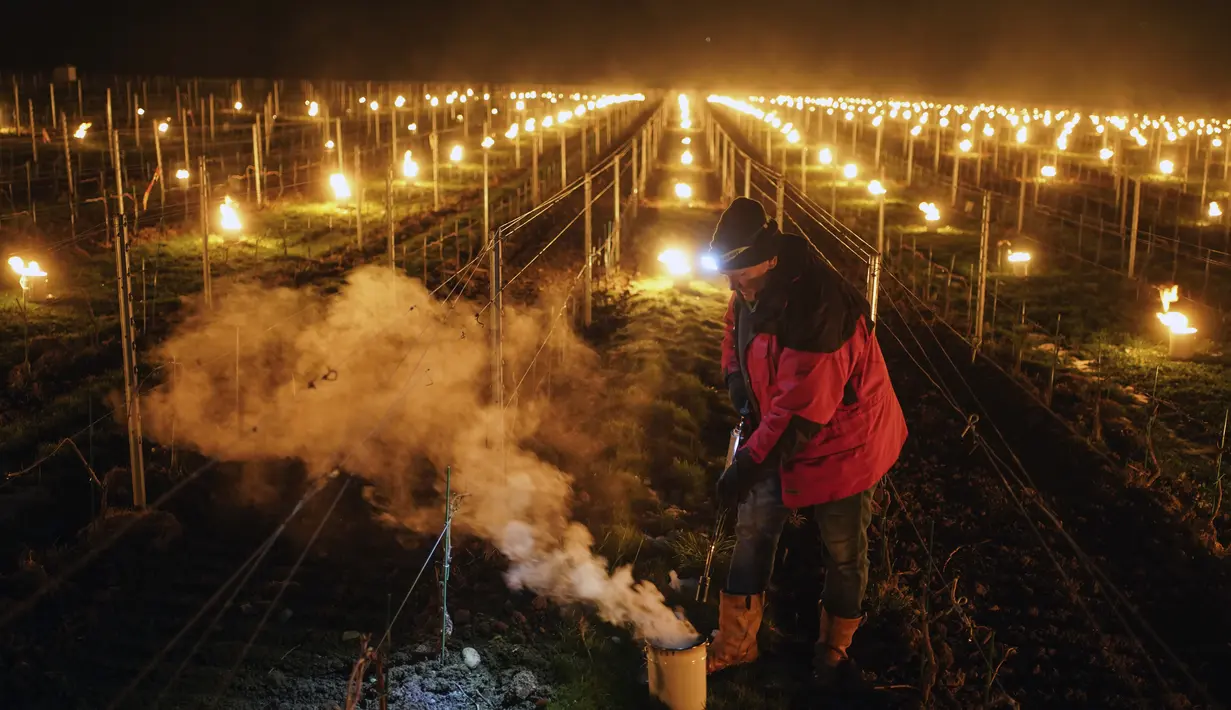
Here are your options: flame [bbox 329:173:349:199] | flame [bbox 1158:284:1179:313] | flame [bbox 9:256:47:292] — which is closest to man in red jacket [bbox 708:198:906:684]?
flame [bbox 1158:284:1179:313]

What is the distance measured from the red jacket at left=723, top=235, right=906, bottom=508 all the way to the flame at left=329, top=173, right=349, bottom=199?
19.1 metres

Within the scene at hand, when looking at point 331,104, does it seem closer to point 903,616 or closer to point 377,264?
point 377,264

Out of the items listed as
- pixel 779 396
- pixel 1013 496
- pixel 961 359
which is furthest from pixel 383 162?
pixel 779 396

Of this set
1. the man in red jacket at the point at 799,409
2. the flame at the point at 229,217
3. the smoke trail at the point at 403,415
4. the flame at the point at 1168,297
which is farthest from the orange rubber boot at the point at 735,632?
the flame at the point at 229,217

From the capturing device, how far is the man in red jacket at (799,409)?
3.77m

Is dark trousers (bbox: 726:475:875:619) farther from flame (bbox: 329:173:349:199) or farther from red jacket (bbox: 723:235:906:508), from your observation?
flame (bbox: 329:173:349:199)

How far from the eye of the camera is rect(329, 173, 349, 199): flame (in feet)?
71.3

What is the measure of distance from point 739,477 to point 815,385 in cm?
52

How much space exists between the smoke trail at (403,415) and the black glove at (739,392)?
98 centimetres

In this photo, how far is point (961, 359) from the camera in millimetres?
11828

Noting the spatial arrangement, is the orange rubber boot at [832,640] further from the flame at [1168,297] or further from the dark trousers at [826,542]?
the flame at [1168,297]

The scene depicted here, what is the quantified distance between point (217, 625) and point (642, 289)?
11.2 m

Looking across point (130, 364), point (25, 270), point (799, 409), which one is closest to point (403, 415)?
point (130, 364)

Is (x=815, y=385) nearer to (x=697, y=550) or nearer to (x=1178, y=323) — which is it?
(x=697, y=550)
